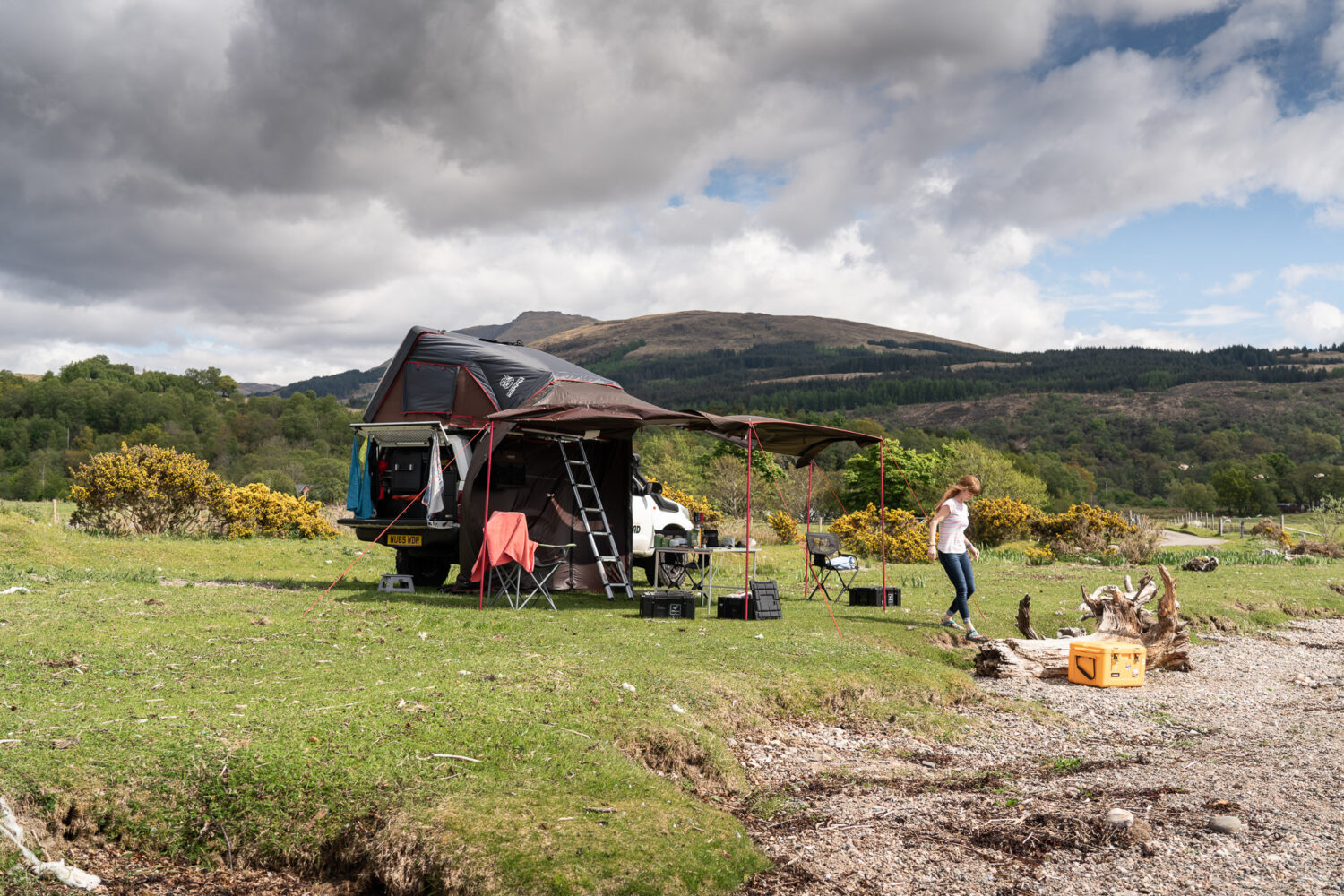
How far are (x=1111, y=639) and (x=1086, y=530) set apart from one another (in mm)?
16027

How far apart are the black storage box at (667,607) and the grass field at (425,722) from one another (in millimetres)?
181

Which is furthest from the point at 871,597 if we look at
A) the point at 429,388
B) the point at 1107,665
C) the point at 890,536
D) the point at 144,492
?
the point at 144,492

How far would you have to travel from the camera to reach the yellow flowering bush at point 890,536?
22.5m

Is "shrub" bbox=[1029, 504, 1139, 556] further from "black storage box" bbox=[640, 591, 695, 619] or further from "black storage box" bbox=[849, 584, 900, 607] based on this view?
"black storage box" bbox=[640, 591, 695, 619]

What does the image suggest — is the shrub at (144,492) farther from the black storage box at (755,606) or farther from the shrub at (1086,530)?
the shrub at (1086,530)

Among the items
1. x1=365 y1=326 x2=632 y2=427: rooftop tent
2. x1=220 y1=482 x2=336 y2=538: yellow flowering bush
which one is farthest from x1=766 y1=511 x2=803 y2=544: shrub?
x1=365 y1=326 x2=632 y2=427: rooftop tent

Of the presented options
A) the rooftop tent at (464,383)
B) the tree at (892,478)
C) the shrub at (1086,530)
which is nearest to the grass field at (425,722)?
the rooftop tent at (464,383)

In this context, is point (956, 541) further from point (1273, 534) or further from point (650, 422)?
point (1273, 534)

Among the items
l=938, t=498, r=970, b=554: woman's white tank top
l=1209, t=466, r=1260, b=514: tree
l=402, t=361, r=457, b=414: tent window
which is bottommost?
l=938, t=498, r=970, b=554: woman's white tank top

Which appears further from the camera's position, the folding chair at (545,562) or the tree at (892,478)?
the tree at (892,478)

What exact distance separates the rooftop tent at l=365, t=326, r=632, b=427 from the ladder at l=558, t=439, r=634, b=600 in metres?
0.88

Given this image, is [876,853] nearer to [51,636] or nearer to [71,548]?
[51,636]

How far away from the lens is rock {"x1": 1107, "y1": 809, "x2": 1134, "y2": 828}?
4648 millimetres

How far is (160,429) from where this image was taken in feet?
249
